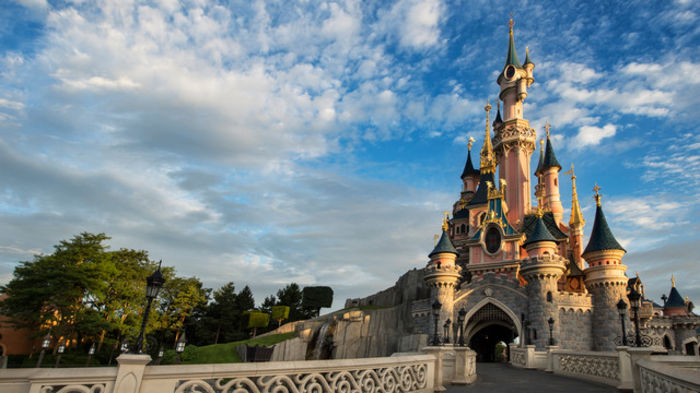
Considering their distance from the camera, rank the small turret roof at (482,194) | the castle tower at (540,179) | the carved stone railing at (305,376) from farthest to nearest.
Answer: the castle tower at (540,179) → the small turret roof at (482,194) → the carved stone railing at (305,376)

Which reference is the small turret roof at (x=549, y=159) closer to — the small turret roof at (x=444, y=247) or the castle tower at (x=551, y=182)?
the castle tower at (x=551, y=182)

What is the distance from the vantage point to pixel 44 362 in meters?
30.1

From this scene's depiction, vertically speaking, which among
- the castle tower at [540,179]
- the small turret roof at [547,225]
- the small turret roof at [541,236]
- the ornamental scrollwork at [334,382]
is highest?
the castle tower at [540,179]

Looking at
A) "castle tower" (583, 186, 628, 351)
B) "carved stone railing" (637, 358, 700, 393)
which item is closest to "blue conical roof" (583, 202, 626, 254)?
"castle tower" (583, 186, 628, 351)

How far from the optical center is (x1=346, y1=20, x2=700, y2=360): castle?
30.3m

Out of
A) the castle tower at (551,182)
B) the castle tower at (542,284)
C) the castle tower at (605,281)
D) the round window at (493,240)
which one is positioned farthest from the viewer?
the castle tower at (551,182)

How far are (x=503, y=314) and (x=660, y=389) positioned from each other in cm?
2733

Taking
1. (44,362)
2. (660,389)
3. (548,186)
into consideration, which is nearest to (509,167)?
(548,186)

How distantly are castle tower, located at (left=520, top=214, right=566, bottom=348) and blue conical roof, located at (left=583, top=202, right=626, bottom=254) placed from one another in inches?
162

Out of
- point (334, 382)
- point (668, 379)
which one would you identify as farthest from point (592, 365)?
point (334, 382)

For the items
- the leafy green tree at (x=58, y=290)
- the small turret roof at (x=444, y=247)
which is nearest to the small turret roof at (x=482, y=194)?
the small turret roof at (x=444, y=247)

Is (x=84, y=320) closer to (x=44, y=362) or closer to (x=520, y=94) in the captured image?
(x=44, y=362)

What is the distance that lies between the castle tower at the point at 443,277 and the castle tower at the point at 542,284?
5.71m

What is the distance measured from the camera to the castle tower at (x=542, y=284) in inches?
1147
